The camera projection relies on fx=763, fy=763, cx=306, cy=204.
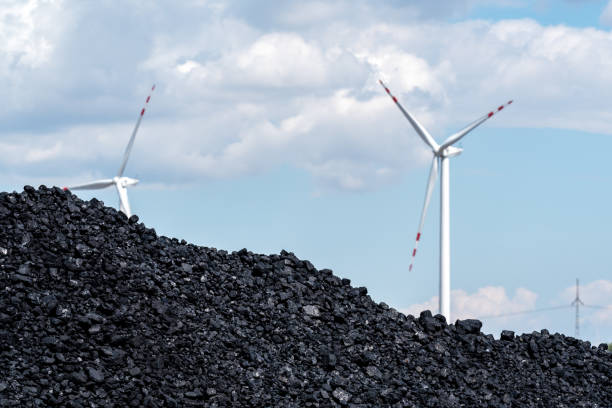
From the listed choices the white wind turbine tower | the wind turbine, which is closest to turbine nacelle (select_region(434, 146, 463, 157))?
the white wind turbine tower

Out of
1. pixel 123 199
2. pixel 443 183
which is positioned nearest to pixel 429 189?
pixel 443 183

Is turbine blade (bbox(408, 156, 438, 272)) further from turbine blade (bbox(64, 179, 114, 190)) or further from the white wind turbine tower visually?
turbine blade (bbox(64, 179, 114, 190))

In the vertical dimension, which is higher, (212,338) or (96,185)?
(96,185)

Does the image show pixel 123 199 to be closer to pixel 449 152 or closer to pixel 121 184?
pixel 121 184

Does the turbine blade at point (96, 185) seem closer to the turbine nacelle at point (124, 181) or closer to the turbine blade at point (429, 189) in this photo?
the turbine nacelle at point (124, 181)

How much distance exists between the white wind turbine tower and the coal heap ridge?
9.61m

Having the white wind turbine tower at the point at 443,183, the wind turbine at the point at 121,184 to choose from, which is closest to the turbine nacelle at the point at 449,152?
the white wind turbine tower at the point at 443,183

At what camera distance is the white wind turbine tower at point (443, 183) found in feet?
81.8

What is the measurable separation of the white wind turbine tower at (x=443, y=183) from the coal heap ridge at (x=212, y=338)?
378 inches

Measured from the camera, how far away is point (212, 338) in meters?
11.5

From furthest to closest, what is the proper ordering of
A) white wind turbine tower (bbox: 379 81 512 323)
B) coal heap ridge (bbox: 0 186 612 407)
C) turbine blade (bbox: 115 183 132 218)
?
1. turbine blade (bbox: 115 183 132 218)
2. white wind turbine tower (bbox: 379 81 512 323)
3. coal heap ridge (bbox: 0 186 612 407)

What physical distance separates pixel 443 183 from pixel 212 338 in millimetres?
15663

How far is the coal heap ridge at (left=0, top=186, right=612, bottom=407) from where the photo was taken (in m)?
10.5

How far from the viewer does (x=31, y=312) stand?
11.3 metres
